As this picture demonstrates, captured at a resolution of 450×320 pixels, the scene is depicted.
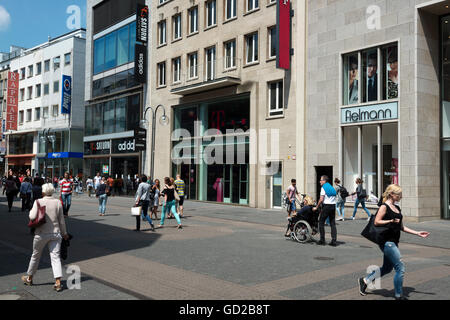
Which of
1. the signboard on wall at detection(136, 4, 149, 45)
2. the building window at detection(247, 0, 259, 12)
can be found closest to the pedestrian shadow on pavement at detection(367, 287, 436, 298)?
the building window at detection(247, 0, 259, 12)

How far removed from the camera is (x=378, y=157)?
18562 mm

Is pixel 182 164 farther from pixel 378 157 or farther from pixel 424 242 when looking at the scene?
pixel 424 242

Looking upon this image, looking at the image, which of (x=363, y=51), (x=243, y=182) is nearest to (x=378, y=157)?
(x=363, y=51)

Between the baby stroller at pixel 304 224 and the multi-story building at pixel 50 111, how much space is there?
38.5 meters

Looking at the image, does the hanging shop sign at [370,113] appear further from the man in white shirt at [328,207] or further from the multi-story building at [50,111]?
the multi-story building at [50,111]

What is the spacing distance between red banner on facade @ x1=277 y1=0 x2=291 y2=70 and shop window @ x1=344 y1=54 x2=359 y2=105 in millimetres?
3168

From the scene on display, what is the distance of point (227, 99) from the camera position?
86.8 feet

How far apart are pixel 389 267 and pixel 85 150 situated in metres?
38.6

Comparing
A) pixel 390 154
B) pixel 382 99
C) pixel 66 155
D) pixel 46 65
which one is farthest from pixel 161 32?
pixel 46 65

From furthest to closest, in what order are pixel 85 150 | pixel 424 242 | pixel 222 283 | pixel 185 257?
pixel 85 150, pixel 424 242, pixel 185 257, pixel 222 283

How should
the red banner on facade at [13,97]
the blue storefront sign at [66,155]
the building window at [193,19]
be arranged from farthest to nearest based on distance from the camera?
the red banner on facade at [13,97] < the blue storefront sign at [66,155] < the building window at [193,19]

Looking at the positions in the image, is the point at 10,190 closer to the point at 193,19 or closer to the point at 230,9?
the point at 230,9

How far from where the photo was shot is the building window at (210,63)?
2732cm

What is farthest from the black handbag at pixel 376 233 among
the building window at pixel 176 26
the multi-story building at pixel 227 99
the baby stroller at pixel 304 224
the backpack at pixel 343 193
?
the building window at pixel 176 26
